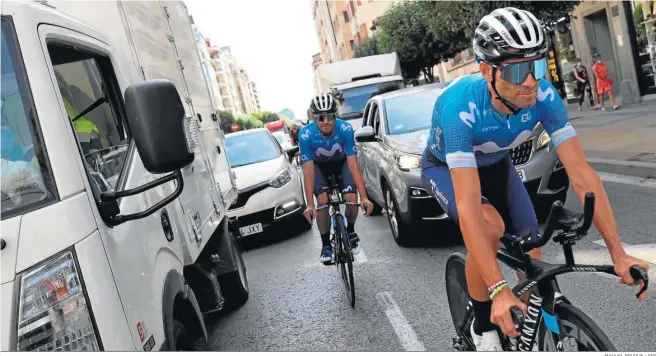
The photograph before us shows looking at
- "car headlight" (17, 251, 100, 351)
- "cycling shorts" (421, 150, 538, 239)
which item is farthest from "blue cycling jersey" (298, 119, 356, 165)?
"car headlight" (17, 251, 100, 351)

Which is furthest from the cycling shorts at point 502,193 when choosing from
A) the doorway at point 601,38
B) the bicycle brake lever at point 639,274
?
the doorway at point 601,38

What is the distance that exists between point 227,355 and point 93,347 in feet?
1.72

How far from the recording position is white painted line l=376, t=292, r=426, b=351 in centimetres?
402

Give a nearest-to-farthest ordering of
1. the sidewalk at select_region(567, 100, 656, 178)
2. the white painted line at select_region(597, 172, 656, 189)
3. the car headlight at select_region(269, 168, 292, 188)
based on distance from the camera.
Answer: the white painted line at select_region(597, 172, 656, 189) → the sidewalk at select_region(567, 100, 656, 178) → the car headlight at select_region(269, 168, 292, 188)

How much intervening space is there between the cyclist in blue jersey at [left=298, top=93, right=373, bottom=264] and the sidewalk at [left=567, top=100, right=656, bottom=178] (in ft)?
14.7

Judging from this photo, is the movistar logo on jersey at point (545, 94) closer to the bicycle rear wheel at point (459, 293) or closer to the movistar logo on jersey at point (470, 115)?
the movistar logo on jersey at point (470, 115)

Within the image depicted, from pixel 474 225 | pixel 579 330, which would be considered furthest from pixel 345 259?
pixel 579 330

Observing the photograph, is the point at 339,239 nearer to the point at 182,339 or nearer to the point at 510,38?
the point at 182,339

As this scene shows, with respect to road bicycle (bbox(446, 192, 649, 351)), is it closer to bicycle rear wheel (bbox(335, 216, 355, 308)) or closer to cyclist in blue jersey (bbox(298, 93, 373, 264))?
bicycle rear wheel (bbox(335, 216, 355, 308))

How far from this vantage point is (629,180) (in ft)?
26.1

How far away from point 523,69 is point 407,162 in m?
4.22

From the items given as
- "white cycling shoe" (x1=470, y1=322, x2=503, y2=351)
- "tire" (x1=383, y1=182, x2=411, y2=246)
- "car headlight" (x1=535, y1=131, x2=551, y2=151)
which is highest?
"car headlight" (x1=535, y1=131, x2=551, y2=151)

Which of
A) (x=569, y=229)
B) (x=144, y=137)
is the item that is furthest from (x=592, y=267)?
(x=144, y=137)

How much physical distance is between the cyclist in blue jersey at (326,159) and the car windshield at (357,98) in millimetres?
10899
